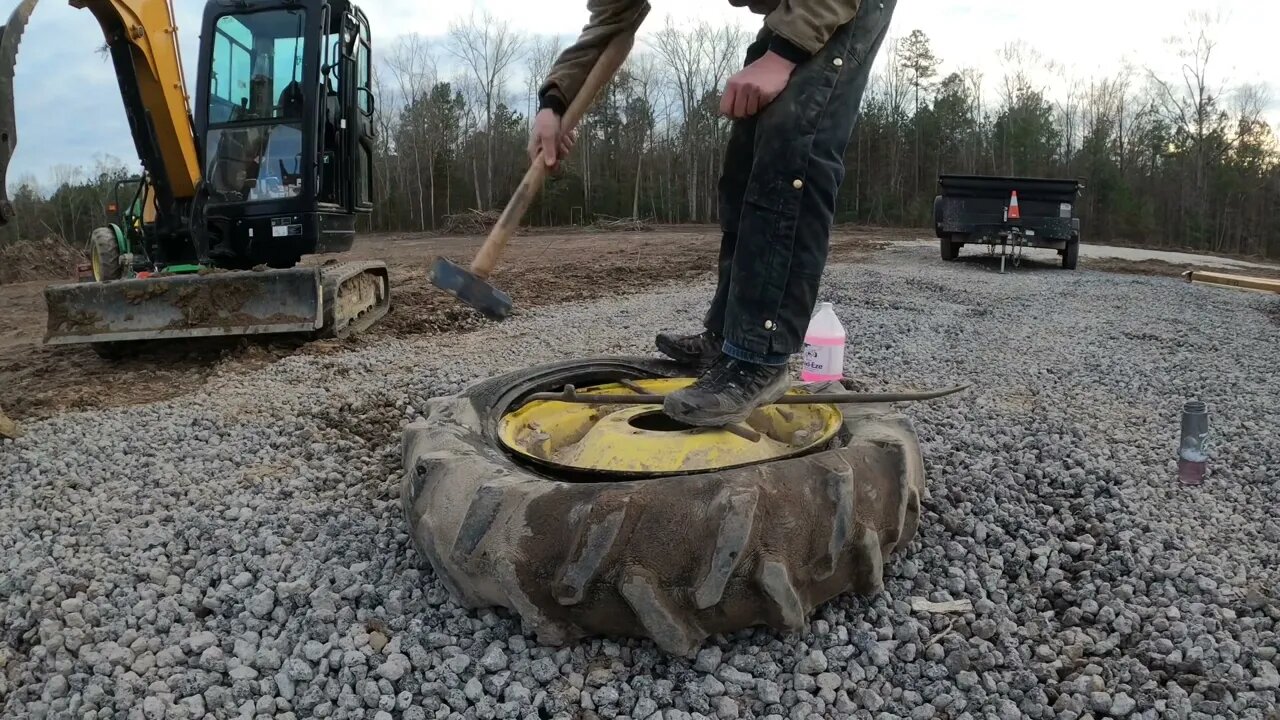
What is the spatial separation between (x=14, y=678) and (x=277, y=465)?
131 cm

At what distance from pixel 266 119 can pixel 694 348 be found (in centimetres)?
578

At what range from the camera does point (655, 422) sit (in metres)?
2.32

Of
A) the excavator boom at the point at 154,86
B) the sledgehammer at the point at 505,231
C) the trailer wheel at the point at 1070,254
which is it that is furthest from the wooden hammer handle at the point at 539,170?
the trailer wheel at the point at 1070,254

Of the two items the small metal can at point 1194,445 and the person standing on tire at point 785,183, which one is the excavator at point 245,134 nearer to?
the person standing on tire at point 785,183

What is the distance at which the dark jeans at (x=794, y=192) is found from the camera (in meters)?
1.98

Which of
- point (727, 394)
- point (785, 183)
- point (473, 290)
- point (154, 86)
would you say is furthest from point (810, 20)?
point (154, 86)

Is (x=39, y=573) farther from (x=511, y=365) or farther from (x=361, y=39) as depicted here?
(x=361, y=39)

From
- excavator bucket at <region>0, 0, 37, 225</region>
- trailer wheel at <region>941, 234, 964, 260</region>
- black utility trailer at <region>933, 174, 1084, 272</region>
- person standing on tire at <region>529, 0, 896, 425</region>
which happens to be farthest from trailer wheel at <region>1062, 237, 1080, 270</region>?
excavator bucket at <region>0, 0, 37, 225</region>

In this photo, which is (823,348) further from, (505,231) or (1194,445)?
(505,231)

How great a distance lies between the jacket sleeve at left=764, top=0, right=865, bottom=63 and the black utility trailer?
11.7m

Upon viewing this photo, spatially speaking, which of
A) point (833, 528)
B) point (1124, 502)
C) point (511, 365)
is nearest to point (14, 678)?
point (833, 528)

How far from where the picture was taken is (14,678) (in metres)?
1.77

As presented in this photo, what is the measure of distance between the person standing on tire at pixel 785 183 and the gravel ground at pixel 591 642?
61cm

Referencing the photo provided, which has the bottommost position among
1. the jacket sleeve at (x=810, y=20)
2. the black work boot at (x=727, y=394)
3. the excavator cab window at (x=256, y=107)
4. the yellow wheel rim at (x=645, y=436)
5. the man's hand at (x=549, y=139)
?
the yellow wheel rim at (x=645, y=436)
